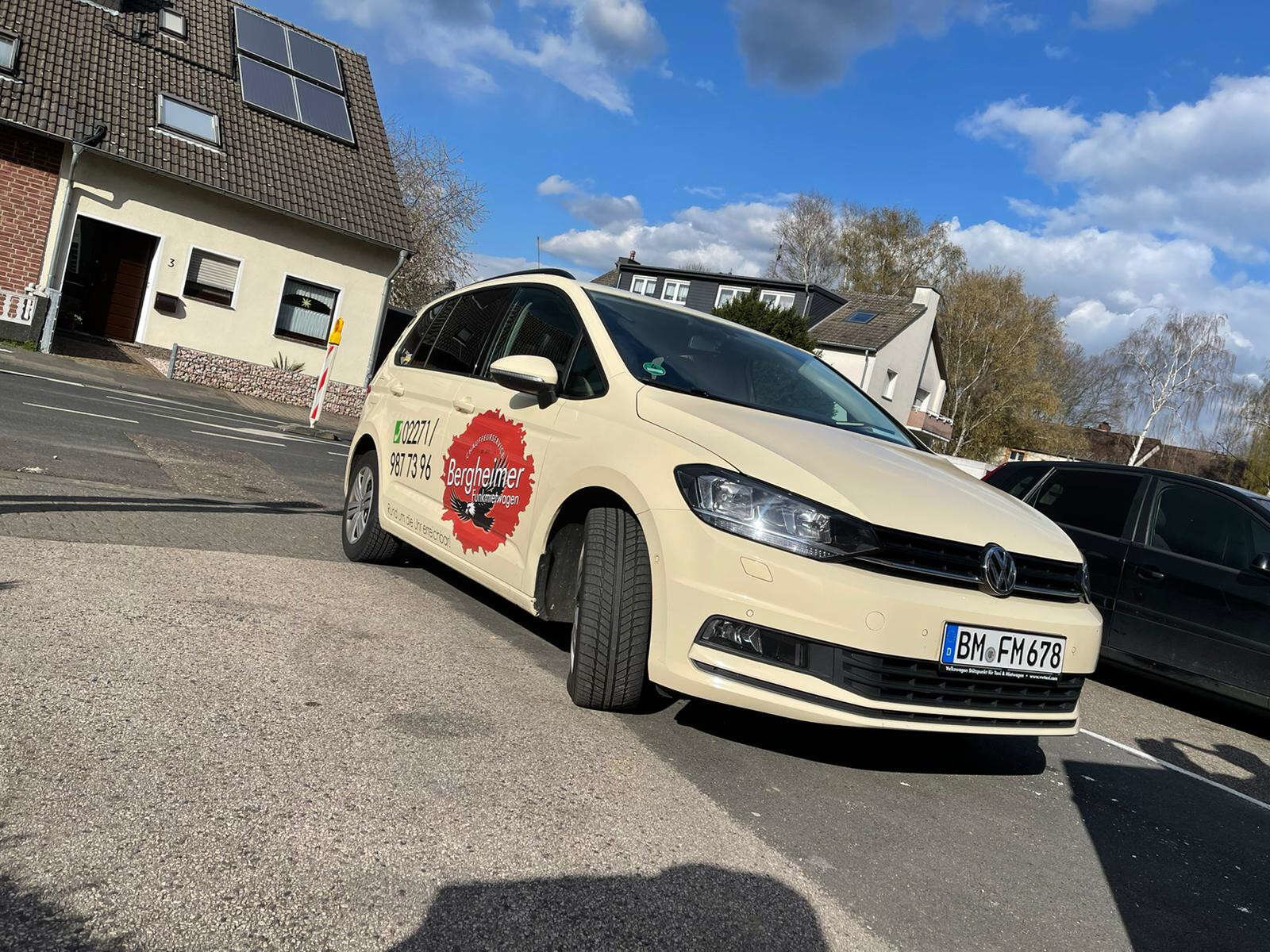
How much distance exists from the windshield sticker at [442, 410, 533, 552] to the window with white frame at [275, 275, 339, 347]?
58.8 feet

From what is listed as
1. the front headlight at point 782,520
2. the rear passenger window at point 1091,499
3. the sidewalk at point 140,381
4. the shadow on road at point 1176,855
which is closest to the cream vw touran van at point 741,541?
the front headlight at point 782,520

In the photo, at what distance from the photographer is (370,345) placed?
2306cm

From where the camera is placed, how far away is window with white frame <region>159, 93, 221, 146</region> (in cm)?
2000

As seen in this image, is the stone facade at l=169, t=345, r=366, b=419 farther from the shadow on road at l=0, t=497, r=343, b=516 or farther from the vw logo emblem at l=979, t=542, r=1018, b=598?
the vw logo emblem at l=979, t=542, r=1018, b=598

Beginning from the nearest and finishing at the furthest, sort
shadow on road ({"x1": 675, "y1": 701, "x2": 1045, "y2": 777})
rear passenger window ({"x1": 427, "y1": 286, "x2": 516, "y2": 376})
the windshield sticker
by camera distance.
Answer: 1. shadow on road ({"x1": 675, "y1": 701, "x2": 1045, "y2": 777})
2. the windshield sticker
3. rear passenger window ({"x1": 427, "y1": 286, "x2": 516, "y2": 376})

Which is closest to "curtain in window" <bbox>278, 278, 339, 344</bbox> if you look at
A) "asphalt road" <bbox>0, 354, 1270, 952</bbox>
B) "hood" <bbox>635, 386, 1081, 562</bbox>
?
"asphalt road" <bbox>0, 354, 1270, 952</bbox>

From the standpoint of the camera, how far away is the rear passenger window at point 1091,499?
24.2 feet

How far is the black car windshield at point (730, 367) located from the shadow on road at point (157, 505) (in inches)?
138

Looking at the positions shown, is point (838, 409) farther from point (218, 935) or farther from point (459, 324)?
point (218, 935)

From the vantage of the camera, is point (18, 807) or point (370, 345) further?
point (370, 345)

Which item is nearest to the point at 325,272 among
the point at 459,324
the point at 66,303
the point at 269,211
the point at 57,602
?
the point at 269,211

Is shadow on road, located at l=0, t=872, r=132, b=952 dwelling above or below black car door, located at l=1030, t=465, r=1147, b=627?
below

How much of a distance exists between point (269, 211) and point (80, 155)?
358 centimetres

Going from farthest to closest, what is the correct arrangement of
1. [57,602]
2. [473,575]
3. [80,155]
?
[80,155] < [473,575] < [57,602]
